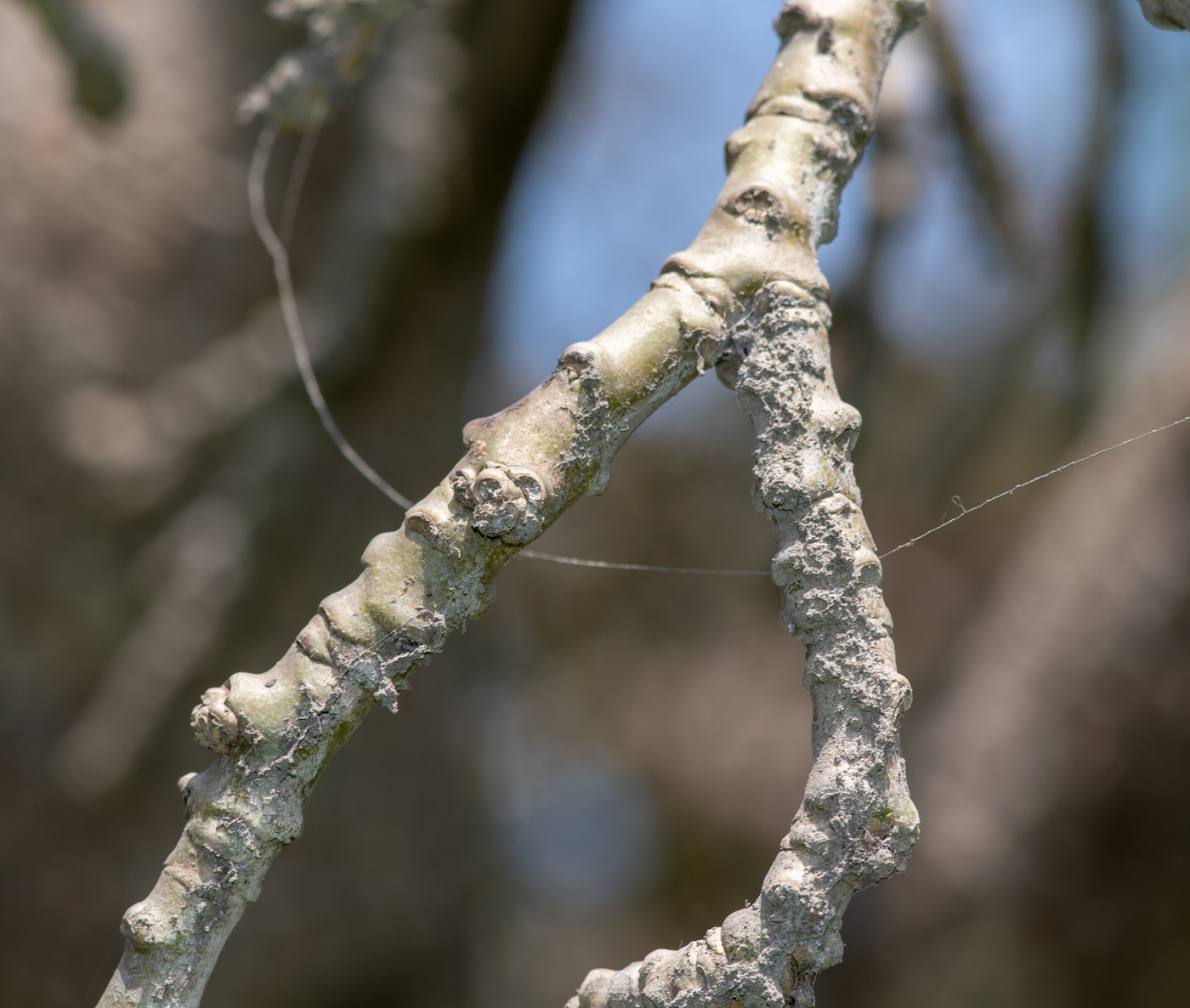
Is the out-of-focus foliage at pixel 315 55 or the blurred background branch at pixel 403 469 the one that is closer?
the out-of-focus foliage at pixel 315 55

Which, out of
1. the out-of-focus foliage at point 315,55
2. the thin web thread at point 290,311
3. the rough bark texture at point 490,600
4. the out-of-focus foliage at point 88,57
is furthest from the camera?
the out-of-focus foliage at point 88,57

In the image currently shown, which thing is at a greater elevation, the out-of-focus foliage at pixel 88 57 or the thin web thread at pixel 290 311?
the out-of-focus foliage at pixel 88 57

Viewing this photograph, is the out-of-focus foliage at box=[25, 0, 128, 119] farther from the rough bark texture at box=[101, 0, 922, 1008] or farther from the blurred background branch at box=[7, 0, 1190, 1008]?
the rough bark texture at box=[101, 0, 922, 1008]

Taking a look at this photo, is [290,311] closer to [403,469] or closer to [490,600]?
[490,600]

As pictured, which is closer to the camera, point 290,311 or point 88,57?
point 290,311

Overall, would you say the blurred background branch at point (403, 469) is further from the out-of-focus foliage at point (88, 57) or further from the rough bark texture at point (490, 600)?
the rough bark texture at point (490, 600)

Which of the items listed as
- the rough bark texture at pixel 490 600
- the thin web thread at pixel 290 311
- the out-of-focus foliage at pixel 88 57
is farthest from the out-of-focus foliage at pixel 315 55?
the rough bark texture at pixel 490 600

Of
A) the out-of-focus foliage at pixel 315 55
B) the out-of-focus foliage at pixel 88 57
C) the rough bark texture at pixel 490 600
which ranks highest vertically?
the out-of-focus foliage at pixel 88 57

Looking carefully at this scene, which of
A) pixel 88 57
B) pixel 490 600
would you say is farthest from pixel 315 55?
pixel 490 600

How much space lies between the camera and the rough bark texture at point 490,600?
0.28m

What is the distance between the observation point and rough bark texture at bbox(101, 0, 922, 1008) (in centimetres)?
28

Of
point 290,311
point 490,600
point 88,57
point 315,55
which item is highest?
point 88,57

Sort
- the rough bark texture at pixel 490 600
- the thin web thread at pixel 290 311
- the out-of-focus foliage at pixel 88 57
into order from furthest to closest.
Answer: the out-of-focus foliage at pixel 88 57 < the thin web thread at pixel 290 311 < the rough bark texture at pixel 490 600

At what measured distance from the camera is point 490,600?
0.31 metres
